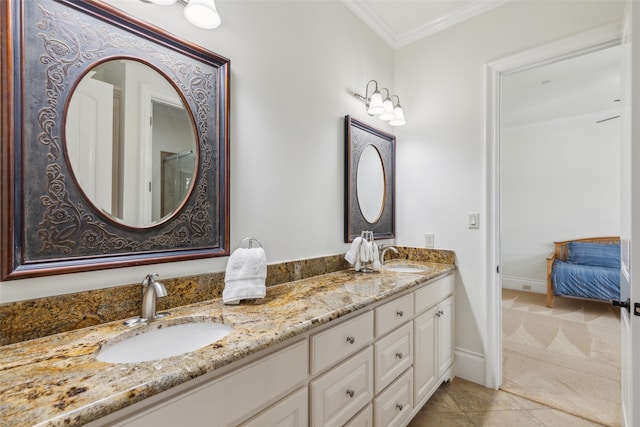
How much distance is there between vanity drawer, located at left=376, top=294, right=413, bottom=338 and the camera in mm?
1401

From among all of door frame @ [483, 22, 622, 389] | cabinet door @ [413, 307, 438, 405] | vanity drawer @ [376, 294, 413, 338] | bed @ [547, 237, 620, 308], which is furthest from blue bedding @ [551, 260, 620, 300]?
vanity drawer @ [376, 294, 413, 338]

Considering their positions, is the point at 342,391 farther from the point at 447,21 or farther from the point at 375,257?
the point at 447,21

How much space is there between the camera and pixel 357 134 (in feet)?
6.98

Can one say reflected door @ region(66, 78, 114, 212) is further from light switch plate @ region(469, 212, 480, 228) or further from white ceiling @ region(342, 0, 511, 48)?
light switch plate @ region(469, 212, 480, 228)

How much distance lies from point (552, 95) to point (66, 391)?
475 centimetres

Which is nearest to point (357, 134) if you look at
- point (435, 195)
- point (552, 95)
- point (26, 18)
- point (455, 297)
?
point (435, 195)

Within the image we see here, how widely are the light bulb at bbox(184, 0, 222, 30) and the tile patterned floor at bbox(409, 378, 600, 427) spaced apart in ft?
7.40

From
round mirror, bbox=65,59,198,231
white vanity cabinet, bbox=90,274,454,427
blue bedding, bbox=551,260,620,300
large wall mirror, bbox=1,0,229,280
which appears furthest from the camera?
blue bedding, bbox=551,260,620,300

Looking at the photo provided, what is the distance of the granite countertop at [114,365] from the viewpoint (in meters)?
0.58

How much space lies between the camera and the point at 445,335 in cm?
205

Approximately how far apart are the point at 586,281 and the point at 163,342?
449 cm

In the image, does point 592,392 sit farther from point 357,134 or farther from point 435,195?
point 357,134

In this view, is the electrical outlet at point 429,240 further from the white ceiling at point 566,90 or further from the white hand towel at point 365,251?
the white ceiling at point 566,90

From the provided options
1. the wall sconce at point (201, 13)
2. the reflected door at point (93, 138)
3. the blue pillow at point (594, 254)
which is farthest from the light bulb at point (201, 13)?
the blue pillow at point (594, 254)
